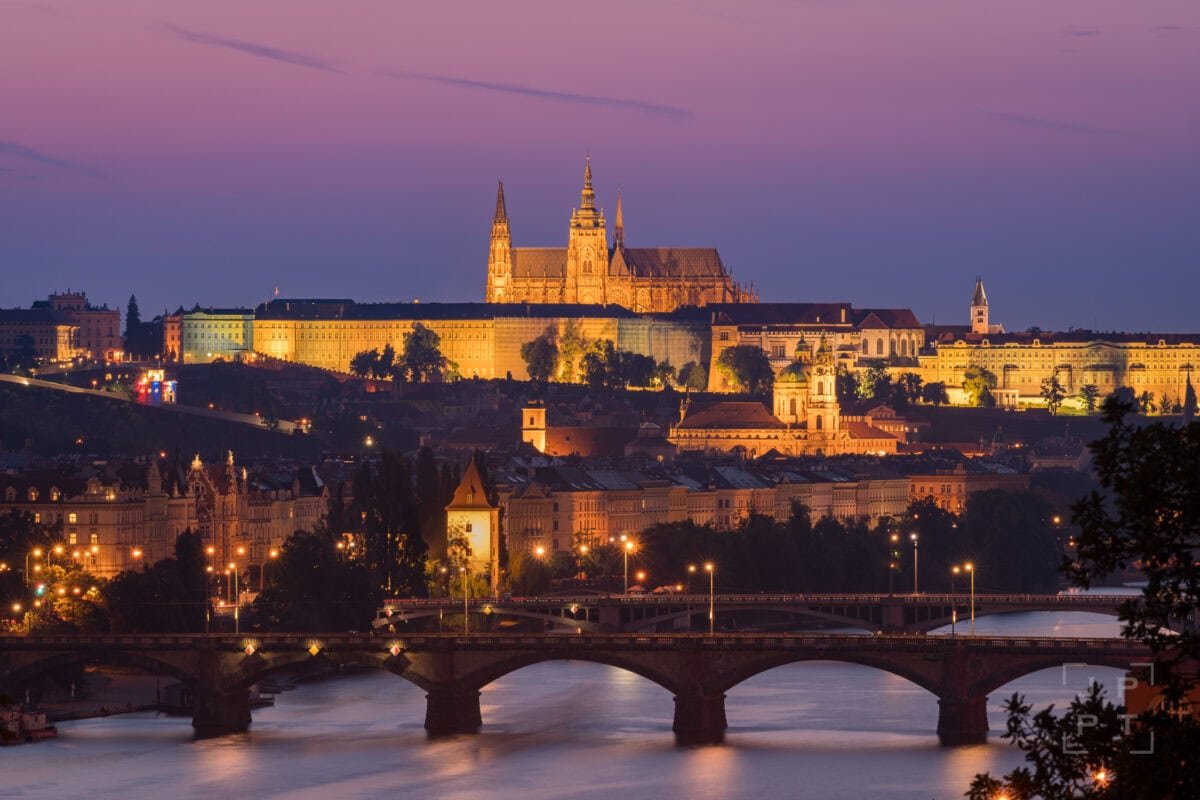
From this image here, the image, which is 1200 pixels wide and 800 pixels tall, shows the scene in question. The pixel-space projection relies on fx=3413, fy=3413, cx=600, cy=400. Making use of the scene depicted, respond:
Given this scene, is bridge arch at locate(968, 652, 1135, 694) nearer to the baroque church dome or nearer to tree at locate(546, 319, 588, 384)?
the baroque church dome

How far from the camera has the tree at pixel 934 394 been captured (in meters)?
188

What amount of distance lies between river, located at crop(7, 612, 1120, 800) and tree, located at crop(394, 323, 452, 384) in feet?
410

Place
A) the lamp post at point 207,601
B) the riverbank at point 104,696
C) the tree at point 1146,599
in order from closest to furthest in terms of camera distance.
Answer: the tree at point 1146,599, the riverbank at point 104,696, the lamp post at point 207,601

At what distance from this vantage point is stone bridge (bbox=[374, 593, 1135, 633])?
62812 mm

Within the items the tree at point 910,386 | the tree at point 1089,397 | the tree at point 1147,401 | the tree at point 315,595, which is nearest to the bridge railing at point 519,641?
the tree at point 315,595

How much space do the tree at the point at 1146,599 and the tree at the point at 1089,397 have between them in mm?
165686

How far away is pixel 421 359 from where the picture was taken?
7387 inches

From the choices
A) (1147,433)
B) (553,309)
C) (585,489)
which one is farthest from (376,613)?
(553,309)

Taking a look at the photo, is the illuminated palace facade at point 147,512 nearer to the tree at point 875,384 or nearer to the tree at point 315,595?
the tree at point 315,595

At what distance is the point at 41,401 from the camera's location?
14075cm

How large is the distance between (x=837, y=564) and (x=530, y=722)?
28.9 m

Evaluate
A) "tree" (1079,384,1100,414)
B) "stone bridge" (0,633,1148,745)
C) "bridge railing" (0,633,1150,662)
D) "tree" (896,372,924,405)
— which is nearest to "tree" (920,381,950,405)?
Result: "tree" (896,372,924,405)

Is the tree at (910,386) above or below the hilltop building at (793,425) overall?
above

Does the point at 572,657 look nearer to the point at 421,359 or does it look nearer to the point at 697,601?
the point at 697,601
